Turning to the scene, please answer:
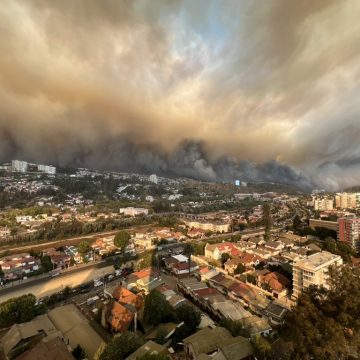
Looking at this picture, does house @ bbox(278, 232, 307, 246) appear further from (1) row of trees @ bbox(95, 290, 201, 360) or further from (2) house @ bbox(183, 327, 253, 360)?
(2) house @ bbox(183, 327, 253, 360)

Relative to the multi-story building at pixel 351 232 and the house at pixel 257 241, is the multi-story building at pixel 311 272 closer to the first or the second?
the house at pixel 257 241

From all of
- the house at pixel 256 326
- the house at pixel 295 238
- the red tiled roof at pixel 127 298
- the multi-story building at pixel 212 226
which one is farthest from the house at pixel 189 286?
the multi-story building at pixel 212 226

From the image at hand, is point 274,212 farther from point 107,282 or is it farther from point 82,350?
point 82,350

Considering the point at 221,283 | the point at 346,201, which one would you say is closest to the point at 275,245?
the point at 221,283

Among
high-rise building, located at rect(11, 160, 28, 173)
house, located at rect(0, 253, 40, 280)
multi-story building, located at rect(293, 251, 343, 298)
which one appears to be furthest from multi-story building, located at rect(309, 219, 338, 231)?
high-rise building, located at rect(11, 160, 28, 173)

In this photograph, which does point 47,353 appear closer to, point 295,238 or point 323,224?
point 295,238

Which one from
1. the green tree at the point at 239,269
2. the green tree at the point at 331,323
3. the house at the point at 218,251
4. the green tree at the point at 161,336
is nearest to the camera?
the green tree at the point at 331,323
